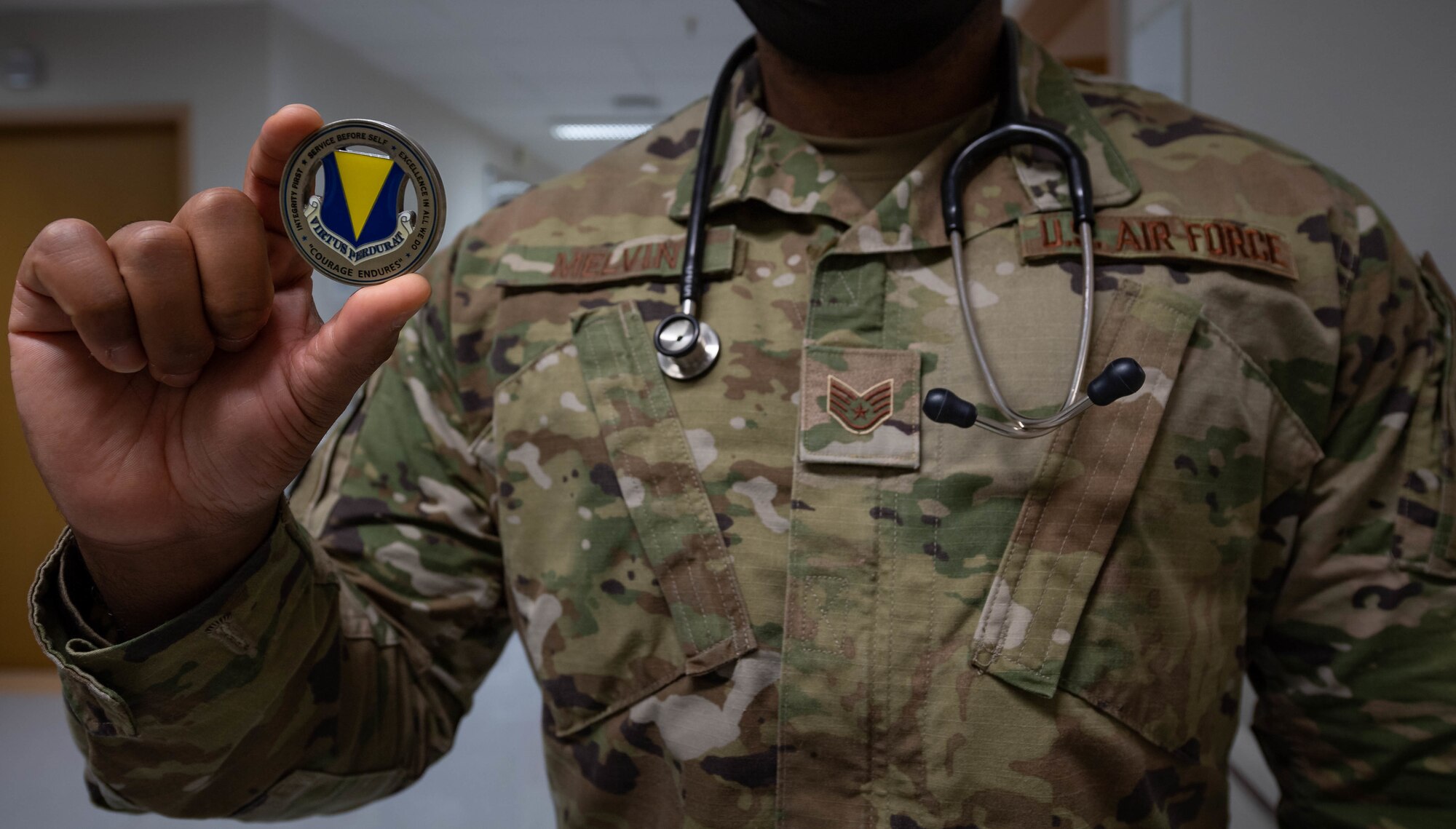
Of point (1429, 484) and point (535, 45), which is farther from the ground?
point (1429, 484)

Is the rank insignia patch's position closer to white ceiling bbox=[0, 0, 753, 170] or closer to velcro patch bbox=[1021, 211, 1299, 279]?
velcro patch bbox=[1021, 211, 1299, 279]

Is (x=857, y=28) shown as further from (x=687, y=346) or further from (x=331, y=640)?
(x=331, y=640)

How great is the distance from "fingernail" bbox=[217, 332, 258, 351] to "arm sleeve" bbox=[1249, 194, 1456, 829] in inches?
32.2

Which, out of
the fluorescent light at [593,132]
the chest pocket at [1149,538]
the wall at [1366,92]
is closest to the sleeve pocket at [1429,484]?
the chest pocket at [1149,538]

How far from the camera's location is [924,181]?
2.42 feet

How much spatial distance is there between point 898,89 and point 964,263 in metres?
0.18

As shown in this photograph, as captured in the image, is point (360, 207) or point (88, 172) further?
point (88, 172)

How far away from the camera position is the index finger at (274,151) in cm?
50

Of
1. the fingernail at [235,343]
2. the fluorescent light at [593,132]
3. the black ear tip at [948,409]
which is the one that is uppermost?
the fingernail at [235,343]

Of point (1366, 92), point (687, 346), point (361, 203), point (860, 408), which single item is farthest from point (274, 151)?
point (1366, 92)

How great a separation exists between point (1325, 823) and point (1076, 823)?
0.30 m

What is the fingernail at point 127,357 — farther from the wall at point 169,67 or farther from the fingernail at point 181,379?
the wall at point 169,67

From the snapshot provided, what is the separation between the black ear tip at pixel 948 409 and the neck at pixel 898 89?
1.06 ft

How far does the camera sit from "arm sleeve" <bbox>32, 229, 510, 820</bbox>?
586mm
